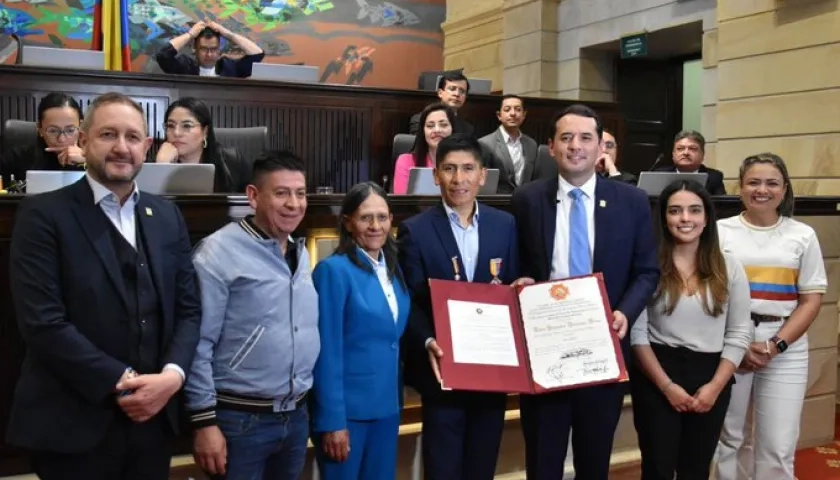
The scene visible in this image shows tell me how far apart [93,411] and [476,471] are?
108 cm

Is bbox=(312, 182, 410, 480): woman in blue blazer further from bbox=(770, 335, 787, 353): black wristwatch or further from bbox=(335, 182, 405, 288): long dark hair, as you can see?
bbox=(770, 335, 787, 353): black wristwatch

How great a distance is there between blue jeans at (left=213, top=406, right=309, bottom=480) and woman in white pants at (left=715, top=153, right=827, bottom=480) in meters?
1.70

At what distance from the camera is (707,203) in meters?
2.60

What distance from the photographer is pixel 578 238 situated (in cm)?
239

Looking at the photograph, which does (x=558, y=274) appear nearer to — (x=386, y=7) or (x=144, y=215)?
→ (x=144, y=215)

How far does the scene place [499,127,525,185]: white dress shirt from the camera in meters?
4.98

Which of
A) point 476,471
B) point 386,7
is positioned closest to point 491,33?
point 386,7

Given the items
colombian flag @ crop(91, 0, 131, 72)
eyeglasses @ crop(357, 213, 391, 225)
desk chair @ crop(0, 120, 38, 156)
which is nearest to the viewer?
eyeglasses @ crop(357, 213, 391, 225)

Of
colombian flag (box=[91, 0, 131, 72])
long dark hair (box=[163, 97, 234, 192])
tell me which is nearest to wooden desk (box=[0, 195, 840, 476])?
long dark hair (box=[163, 97, 234, 192])

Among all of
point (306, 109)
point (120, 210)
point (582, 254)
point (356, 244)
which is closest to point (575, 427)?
point (582, 254)

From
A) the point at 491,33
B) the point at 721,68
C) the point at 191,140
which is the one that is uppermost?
the point at 491,33

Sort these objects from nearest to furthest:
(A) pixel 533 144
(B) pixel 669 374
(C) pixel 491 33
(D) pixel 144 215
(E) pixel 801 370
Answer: (D) pixel 144 215 → (B) pixel 669 374 → (E) pixel 801 370 → (A) pixel 533 144 → (C) pixel 491 33

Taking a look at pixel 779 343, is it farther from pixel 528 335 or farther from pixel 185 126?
pixel 185 126
